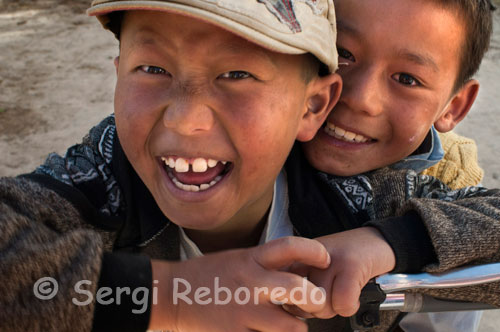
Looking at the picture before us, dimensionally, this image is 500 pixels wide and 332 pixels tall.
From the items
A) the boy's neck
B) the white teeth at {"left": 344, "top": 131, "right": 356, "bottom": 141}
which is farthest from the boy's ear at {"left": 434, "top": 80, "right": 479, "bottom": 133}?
the boy's neck

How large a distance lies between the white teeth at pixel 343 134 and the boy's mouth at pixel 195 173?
430 millimetres

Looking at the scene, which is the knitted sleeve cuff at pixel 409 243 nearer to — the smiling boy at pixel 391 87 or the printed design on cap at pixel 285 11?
the smiling boy at pixel 391 87

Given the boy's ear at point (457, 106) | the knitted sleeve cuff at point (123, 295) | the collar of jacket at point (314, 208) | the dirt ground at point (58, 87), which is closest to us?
the knitted sleeve cuff at point (123, 295)

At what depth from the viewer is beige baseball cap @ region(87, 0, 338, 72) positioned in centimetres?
100

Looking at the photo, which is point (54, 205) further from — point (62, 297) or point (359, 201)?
point (359, 201)

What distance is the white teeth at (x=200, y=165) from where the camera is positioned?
1.15 m

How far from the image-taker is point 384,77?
1440 mm

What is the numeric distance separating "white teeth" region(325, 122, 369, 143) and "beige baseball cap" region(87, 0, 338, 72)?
384mm

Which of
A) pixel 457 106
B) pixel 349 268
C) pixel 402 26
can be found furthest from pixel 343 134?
pixel 349 268

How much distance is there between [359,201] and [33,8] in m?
5.16

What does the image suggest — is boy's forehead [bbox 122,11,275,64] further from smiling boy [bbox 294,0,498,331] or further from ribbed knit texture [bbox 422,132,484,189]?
ribbed knit texture [bbox 422,132,484,189]

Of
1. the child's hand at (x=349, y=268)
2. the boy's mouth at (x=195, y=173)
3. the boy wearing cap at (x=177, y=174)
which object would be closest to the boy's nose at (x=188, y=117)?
the boy wearing cap at (x=177, y=174)

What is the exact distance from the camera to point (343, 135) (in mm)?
1527

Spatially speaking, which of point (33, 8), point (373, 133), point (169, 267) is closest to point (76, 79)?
point (33, 8)
